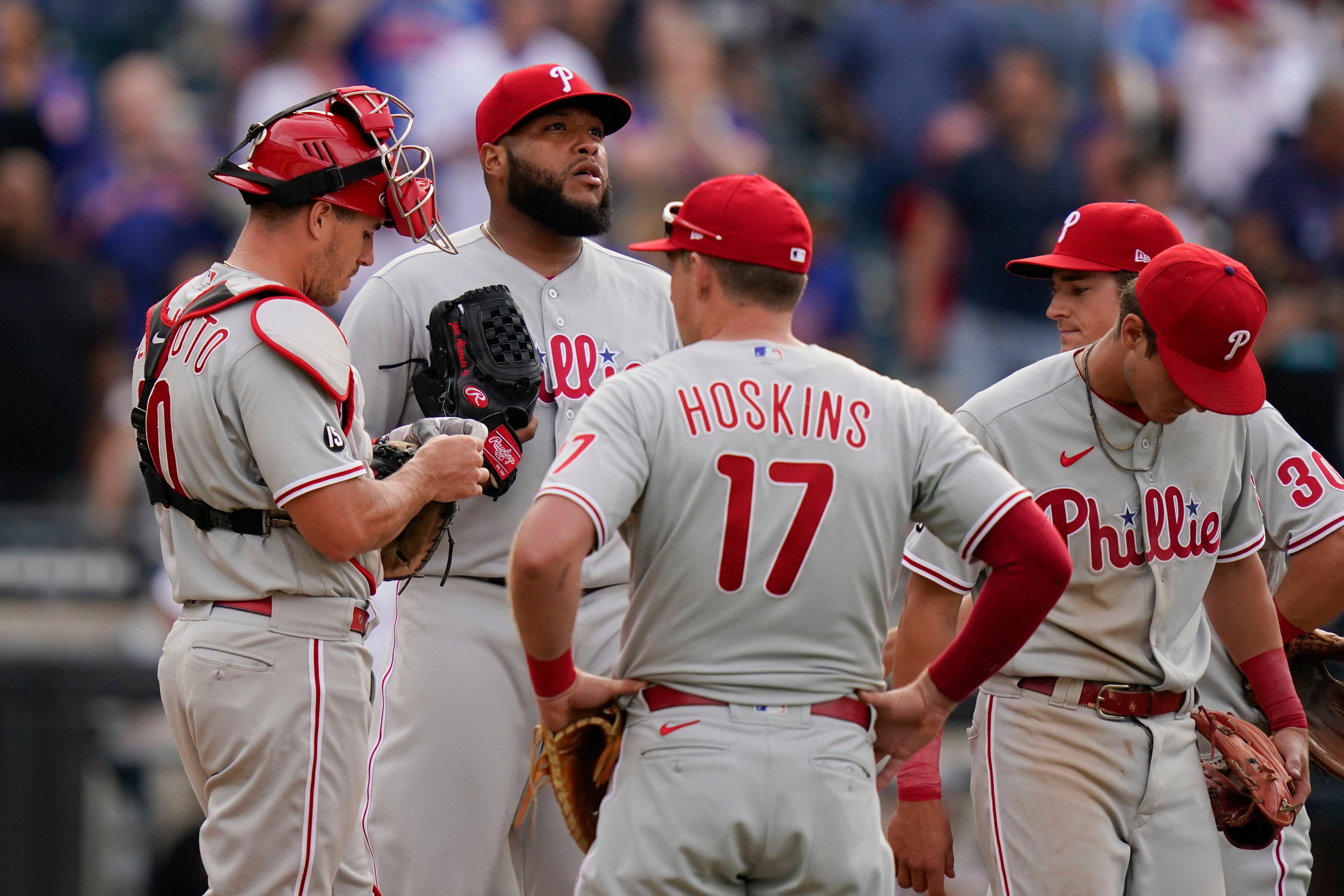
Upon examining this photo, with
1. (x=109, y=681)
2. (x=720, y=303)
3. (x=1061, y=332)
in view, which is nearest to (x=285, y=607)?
(x=720, y=303)

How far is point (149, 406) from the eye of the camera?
13.0 ft

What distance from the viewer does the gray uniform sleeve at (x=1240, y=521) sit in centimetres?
435

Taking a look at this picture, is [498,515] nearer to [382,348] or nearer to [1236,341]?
[382,348]

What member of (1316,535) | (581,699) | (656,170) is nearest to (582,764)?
(581,699)

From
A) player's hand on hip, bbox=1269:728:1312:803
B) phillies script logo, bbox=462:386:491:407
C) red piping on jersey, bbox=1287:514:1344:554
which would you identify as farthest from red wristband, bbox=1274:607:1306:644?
phillies script logo, bbox=462:386:491:407

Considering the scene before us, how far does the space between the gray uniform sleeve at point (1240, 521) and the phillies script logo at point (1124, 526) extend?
23 cm

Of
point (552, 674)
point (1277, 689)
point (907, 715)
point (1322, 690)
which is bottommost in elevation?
point (1322, 690)

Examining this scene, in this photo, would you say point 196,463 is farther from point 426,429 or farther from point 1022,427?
point 1022,427

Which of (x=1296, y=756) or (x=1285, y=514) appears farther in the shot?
(x=1285, y=514)

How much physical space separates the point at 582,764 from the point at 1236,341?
184 cm

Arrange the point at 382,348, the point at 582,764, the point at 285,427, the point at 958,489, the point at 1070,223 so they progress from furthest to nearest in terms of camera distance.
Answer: the point at 1070,223
the point at 382,348
the point at 285,427
the point at 582,764
the point at 958,489

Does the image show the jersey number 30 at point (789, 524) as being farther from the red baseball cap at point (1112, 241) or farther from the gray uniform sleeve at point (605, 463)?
the red baseball cap at point (1112, 241)

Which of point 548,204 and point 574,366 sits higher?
point 548,204

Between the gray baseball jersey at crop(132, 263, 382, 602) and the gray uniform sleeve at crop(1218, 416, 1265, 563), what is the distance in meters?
2.24
